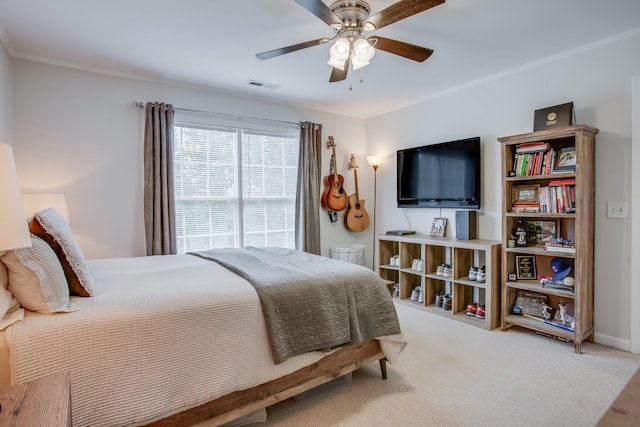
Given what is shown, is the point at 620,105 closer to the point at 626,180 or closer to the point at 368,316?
the point at 626,180

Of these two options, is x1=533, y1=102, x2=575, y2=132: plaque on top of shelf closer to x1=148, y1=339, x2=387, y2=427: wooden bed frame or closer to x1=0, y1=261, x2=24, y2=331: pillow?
x1=148, y1=339, x2=387, y2=427: wooden bed frame

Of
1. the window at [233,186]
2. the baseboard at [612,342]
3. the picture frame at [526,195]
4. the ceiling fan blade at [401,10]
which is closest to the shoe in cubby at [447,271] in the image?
the picture frame at [526,195]

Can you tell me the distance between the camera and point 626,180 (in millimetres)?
2617

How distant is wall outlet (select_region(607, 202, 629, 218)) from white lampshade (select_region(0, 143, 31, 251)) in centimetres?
362

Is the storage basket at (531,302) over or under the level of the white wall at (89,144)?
under

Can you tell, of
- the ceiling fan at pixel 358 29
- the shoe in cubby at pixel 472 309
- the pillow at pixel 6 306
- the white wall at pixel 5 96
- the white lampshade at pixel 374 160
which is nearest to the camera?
the pillow at pixel 6 306

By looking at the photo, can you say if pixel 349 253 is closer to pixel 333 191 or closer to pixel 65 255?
pixel 333 191

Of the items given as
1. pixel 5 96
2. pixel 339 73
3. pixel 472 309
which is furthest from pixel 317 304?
pixel 5 96

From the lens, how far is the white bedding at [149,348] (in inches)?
49.6

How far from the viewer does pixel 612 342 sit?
107 inches

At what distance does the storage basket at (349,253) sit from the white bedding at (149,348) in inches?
98.1

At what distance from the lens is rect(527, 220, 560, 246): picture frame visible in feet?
9.76

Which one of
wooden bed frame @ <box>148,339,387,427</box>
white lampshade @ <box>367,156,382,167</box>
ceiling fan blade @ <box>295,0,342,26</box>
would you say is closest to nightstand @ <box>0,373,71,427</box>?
wooden bed frame @ <box>148,339,387,427</box>

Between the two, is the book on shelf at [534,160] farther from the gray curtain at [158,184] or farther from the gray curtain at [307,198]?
the gray curtain at [158,184]
